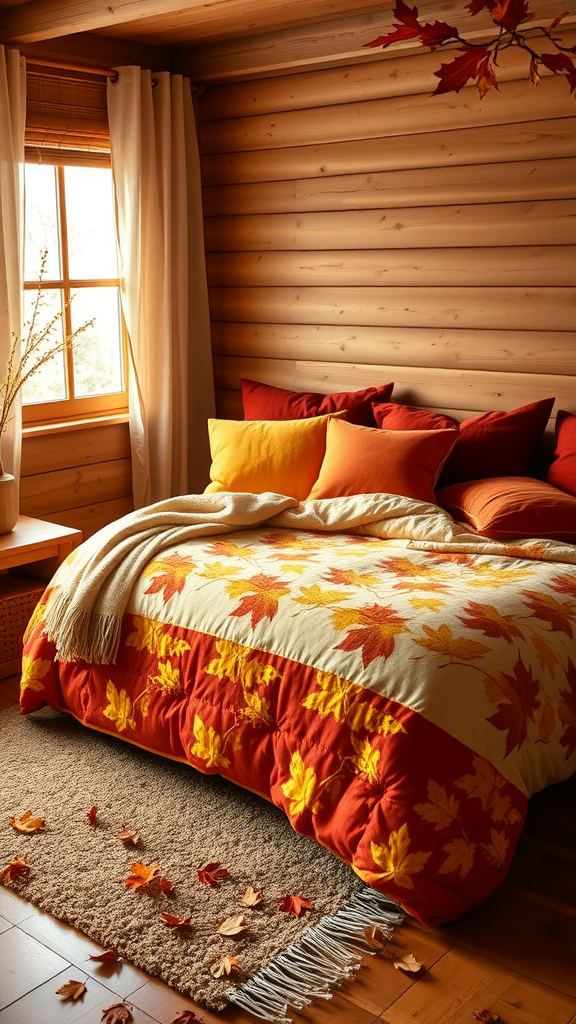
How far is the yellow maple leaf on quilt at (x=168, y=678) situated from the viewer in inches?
105

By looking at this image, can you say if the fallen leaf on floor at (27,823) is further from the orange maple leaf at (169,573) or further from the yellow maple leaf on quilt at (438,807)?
the yellow maple leaf on quilt at (438,807)

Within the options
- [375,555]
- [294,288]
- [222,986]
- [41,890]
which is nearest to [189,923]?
[222,986]

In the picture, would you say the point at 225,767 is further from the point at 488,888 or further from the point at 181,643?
the point at 488,888

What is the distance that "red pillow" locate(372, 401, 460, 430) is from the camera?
11.8 ft

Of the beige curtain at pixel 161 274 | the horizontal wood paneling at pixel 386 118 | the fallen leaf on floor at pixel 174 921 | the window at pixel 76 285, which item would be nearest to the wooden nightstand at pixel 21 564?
the window at pixel 76 285

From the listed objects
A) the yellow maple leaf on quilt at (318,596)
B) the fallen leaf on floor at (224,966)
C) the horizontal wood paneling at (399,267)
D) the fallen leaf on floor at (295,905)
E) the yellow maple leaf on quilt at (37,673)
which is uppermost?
the horizontal wood paneling at (399,267)

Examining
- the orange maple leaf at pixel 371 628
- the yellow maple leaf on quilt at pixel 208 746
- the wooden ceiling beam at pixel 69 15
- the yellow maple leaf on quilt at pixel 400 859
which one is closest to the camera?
the yellow maple leaf on quilt at pixel 400 859

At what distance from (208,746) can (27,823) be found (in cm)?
50

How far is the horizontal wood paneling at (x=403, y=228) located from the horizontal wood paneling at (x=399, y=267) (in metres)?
0.03

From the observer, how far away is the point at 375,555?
9.71ft

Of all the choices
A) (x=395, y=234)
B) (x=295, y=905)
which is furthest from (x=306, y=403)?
(x=295, y=905)

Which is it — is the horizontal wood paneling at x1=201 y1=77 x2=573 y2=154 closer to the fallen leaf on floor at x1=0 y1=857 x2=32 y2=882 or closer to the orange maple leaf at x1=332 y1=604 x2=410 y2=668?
the orange maple leaf at x1=332 y1=604 x2=410 y2=668

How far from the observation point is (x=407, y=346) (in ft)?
12.9

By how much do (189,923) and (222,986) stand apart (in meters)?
0.20
